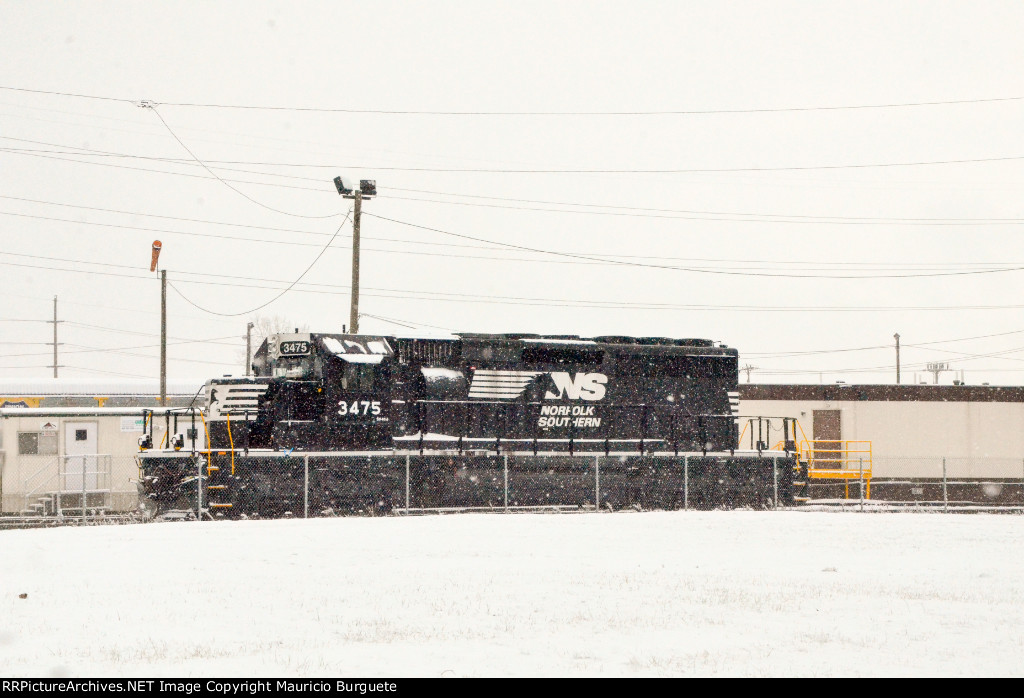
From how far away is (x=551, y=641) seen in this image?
28.8 ft

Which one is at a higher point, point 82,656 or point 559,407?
point 559,407

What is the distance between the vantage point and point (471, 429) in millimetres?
22781

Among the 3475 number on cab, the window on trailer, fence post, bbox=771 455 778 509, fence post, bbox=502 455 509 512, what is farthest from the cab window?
the window on trailer

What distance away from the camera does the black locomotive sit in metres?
21.0

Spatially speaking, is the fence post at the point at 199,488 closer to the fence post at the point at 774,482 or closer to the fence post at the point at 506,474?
the fence post at the point at 506,474

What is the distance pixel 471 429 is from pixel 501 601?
12.0 metres

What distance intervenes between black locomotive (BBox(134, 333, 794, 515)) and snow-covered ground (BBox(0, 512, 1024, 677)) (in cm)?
246

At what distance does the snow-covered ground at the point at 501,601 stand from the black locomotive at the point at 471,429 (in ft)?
8.08

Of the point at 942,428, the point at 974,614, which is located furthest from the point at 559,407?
the point at 942,428

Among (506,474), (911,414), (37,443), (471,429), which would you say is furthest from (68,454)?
(911,414)

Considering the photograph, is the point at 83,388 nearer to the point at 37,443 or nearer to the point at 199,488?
the point at 37,443

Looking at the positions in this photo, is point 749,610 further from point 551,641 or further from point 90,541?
point 90,541

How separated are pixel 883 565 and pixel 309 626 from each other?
28.0 ft

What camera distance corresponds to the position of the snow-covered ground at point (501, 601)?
26.5 feet
